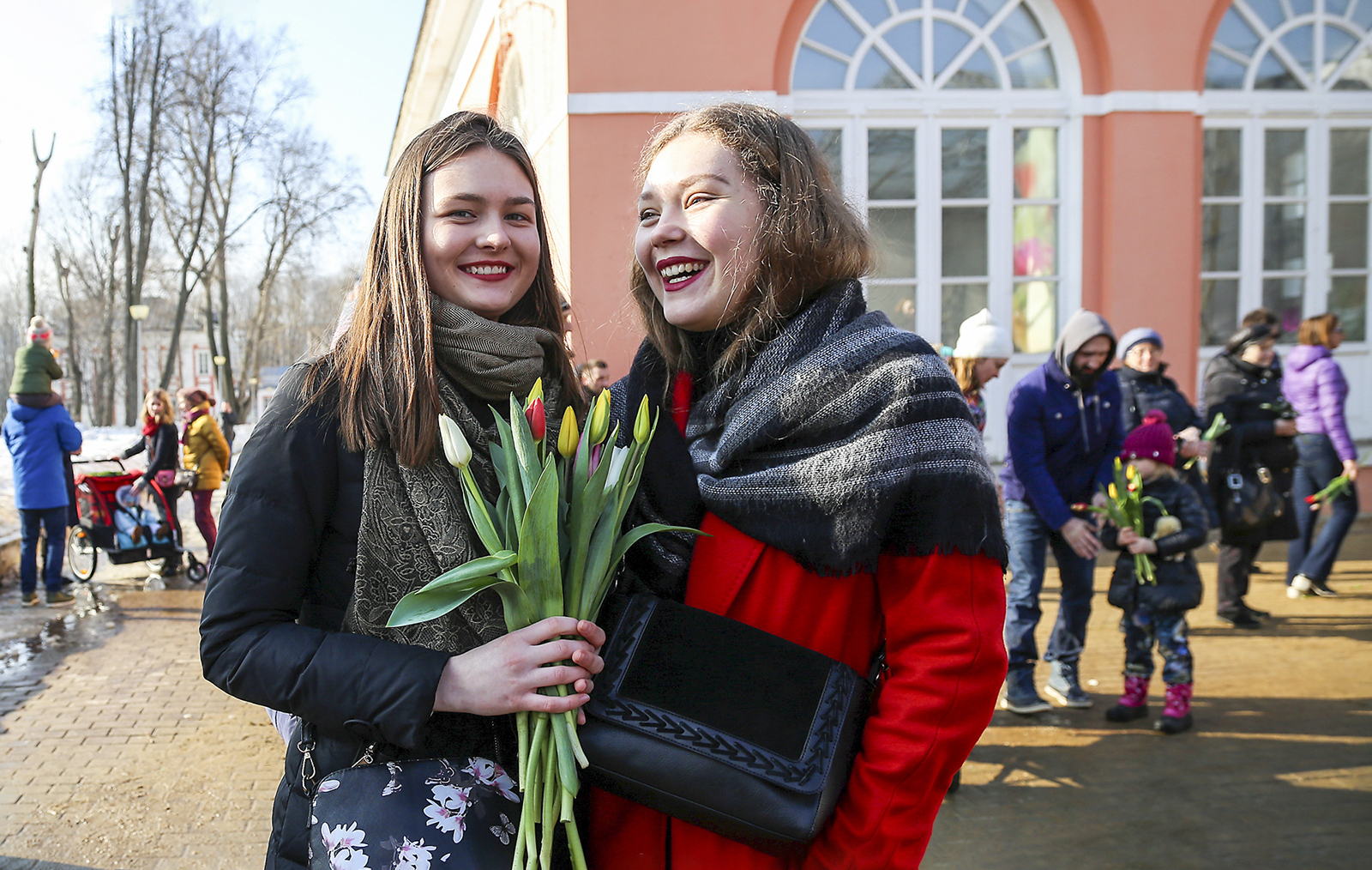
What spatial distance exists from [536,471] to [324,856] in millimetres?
641

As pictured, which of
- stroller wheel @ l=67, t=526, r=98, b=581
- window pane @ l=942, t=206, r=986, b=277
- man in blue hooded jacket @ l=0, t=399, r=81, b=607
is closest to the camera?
man in blue hooded jacket @ l=0, t=399, r=81, b=607

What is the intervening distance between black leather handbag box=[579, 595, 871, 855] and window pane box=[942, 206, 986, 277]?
8134 millimetres

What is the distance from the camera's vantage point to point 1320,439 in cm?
672

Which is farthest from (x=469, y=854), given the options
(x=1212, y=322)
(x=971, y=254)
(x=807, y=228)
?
(x=1212, y=322)

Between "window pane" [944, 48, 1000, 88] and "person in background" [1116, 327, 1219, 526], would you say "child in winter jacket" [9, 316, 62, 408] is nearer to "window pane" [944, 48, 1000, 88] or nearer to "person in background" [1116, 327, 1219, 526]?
"person in background" [1116, 327, 1219, 526]

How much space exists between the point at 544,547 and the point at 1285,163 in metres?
10.5

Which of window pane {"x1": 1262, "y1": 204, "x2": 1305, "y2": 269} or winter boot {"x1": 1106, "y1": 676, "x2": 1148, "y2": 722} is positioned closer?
winter boot {"x1": 1106, "y1": 676, "x2": 1148, "y2": 722}

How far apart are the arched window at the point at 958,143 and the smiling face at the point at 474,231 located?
23.7 feet

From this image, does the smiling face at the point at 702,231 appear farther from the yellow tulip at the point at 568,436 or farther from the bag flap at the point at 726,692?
the bag flap at the point at 726,692

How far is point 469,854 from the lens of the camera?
1357 millimetres

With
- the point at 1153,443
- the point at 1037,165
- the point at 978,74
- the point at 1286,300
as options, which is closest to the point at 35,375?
the point at 1153,443

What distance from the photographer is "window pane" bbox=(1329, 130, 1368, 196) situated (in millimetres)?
9430

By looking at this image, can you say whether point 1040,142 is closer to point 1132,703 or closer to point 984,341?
point 984,341

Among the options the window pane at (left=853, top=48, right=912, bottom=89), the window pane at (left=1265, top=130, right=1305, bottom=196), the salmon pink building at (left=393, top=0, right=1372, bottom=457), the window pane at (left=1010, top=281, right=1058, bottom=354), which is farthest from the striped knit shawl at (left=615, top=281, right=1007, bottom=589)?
the window pane at (left=1265, top=130, right=1305, bottom=196)
